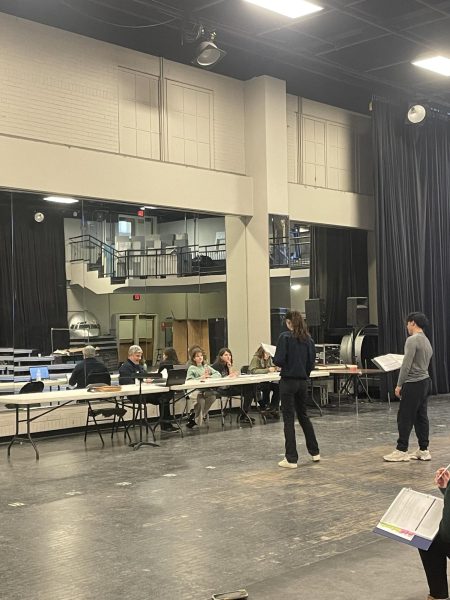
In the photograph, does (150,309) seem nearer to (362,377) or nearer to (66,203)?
(66,203)

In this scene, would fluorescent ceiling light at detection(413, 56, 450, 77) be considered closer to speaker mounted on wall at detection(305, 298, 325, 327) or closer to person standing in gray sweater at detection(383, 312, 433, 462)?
speaker mounted on wall at detection(305, 298, 325, 327)

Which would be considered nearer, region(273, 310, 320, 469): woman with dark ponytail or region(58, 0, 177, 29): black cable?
region(273, 310, 320, 469): woman with dark ponytail

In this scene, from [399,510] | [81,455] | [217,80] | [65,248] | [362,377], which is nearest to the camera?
[399,510]

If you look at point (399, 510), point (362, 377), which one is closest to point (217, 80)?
point (362, 377)

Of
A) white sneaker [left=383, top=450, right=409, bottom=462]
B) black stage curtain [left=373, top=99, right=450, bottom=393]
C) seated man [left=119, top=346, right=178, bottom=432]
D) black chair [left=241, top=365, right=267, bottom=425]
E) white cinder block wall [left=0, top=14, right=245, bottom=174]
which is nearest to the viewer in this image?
white sneaker [left=383, top=450, right=409, bottom=462]

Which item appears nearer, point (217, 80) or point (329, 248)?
point (217, 80)

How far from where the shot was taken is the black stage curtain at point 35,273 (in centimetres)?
916

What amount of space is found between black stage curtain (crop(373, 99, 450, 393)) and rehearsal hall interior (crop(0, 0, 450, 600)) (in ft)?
0.17

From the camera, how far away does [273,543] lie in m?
4.71

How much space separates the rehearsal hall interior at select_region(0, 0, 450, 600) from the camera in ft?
A: 15.4

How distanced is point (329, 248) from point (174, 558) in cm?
967

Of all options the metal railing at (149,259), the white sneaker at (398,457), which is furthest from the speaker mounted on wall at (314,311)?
the white sneaker at (398,457)

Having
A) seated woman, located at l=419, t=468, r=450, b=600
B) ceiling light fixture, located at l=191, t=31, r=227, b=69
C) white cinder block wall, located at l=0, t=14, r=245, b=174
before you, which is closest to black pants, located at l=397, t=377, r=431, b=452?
seated woman, located at l=419, t=468, r=450, b=600

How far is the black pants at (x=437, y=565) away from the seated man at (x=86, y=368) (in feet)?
22.6
